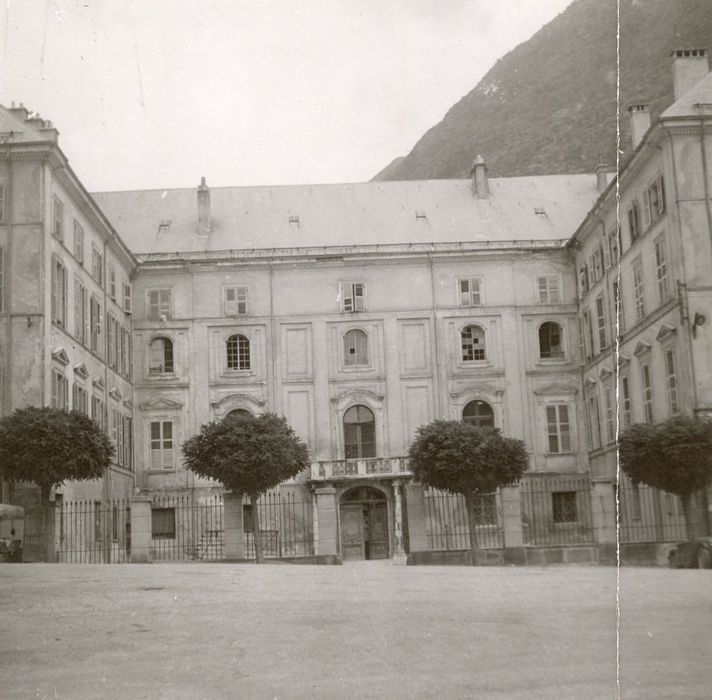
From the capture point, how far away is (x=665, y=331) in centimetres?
3197

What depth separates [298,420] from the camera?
44.0m

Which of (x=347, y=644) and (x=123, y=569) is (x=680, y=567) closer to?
(x=123, y=569)

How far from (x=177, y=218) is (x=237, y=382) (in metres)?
8.60

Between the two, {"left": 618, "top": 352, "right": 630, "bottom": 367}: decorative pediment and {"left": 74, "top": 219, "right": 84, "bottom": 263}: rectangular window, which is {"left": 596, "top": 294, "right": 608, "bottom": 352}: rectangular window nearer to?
{"left": 618, "top": 352, "right": 630, "bottom": 367}: decorative pediment

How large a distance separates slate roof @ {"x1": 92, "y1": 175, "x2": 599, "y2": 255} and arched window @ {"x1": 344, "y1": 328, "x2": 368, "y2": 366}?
13.7ft

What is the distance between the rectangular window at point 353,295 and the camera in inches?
1758

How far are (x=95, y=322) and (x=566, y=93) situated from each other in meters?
29.2

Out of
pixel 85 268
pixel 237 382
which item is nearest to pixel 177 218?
pixel 237 382

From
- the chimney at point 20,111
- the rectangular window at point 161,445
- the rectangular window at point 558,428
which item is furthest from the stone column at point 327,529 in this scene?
the rectangular window at point 558,428

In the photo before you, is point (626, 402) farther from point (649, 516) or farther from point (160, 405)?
point (160, 405)

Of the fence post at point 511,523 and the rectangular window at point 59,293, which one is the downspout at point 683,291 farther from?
the rectangular window at point 59,293

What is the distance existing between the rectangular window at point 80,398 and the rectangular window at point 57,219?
4.68 m

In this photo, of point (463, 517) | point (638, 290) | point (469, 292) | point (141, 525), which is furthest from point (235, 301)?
point (141, 525)

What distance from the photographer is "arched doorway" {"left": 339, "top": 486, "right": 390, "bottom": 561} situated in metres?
42.1
